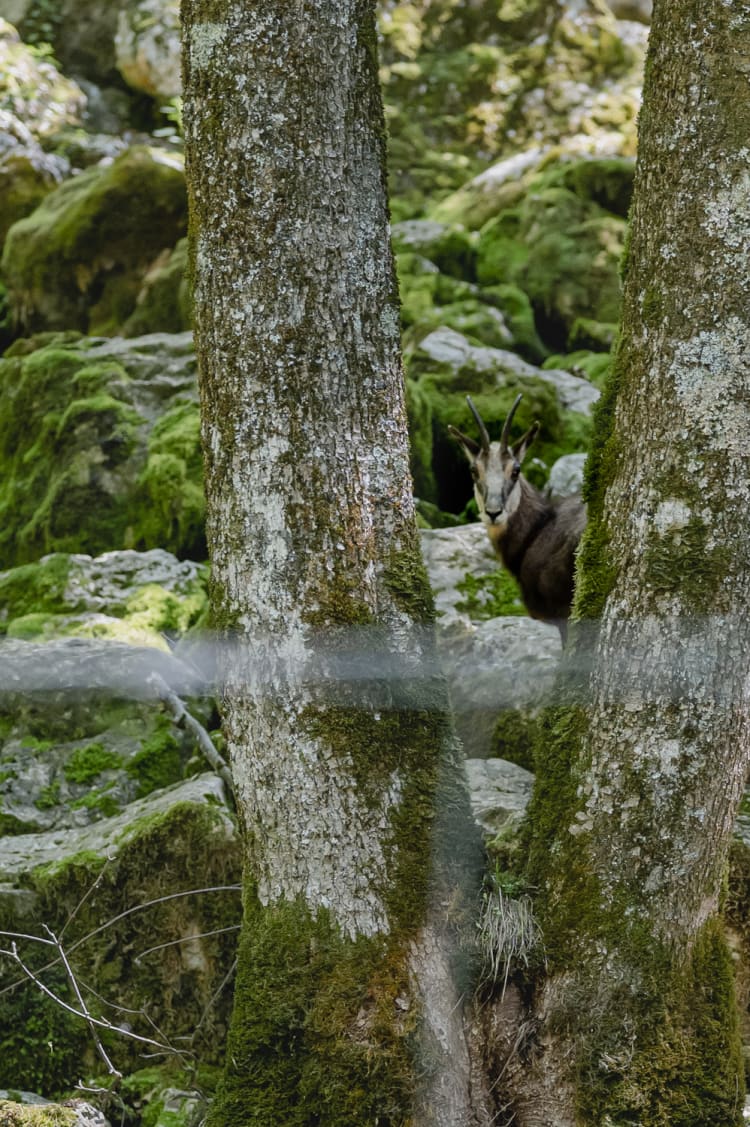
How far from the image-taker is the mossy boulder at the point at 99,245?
11320 millimetres

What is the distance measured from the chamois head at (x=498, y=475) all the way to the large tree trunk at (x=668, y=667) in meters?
3.38

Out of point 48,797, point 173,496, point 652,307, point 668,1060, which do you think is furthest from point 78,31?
point 668,1060

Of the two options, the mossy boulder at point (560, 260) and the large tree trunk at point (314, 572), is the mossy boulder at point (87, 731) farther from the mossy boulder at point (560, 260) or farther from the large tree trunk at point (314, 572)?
the mossy boulder at point (560, 260)

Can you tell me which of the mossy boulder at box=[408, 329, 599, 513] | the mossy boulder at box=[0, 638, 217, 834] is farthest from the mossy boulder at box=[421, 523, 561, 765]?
the mossy boulder at box=[0, 638, 217, 834]

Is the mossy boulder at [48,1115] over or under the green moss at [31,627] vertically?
over

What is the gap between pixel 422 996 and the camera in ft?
9.46

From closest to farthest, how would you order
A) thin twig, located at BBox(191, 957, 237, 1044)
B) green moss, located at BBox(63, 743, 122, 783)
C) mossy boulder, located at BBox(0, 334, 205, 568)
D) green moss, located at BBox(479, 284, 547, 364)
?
thin twig, located at BBox(191, 957, 237, 1044) < green moss, located at BBox(63, 743, 122, 783) < mossy boulder, located at BBox(0, 334, 205, 568) < green moss, located at BBox(479, 284, 547, 364)

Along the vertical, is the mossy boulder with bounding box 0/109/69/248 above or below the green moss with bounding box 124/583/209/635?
above

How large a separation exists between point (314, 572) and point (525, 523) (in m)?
3.73

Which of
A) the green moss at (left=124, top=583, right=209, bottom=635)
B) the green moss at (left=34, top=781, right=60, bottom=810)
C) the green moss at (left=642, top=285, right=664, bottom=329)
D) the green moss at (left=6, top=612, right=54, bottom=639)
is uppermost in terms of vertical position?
the green moss at (left=642, top=285, right=664, bottom=329)

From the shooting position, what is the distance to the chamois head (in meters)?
6.39

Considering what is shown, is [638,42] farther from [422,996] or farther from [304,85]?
[422,996]

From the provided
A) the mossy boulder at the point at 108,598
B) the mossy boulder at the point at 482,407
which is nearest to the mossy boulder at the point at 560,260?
the mossy boulder at the point at 482,407

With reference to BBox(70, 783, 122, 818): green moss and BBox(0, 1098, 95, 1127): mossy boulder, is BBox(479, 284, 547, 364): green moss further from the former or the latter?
BBox(0, 1098, 95, 1127): mossy boulder
